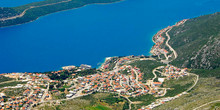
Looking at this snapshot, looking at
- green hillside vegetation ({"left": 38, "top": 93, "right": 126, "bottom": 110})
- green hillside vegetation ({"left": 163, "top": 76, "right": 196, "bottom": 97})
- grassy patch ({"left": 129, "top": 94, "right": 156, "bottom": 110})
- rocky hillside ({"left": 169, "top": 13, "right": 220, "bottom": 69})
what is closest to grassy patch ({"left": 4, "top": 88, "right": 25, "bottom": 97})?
green hillside vegetation ({"left": 38, "top": 93, "right": 126, "bottom": 110})

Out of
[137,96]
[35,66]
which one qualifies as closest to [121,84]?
[137,96]

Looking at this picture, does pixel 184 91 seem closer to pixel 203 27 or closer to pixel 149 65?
pixel 149 65

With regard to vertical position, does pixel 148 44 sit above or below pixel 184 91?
above

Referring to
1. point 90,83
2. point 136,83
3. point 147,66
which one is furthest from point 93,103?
point 147,66

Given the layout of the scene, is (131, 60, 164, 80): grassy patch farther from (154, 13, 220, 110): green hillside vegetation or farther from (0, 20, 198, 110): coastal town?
(154, 13, 220, 110): green hillside vegetation

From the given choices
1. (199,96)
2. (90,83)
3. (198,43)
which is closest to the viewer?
→ (199,96)

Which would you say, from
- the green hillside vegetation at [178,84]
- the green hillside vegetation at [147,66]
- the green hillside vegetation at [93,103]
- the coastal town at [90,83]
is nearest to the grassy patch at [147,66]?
the green hillside vegetation at [147,66]

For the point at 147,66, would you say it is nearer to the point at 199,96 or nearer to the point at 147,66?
the point at 147,66
